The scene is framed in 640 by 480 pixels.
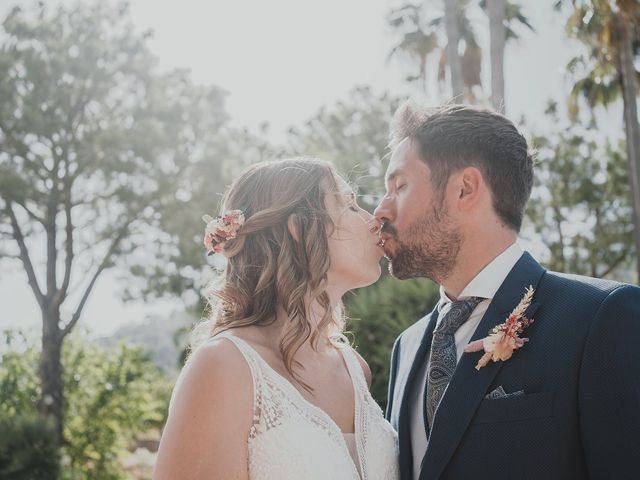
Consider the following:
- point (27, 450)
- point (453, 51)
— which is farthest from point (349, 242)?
point (27, 450)

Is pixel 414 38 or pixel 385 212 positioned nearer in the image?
pixel 385 212

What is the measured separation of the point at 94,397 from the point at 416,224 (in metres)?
16.5

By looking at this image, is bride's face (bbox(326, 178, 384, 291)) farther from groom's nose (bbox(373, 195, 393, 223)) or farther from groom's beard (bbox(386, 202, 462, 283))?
groom's beard (bbox(386, 202, 462, 283))

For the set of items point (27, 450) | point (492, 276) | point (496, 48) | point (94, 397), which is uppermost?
point (496, 48)

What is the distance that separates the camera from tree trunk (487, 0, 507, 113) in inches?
425

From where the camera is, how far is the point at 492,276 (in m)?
3.24

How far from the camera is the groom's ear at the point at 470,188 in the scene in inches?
132

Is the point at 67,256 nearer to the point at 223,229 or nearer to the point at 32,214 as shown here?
the point at 32,214

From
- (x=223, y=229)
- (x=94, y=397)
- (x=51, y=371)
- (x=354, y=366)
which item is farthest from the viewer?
(x=51, y=371)

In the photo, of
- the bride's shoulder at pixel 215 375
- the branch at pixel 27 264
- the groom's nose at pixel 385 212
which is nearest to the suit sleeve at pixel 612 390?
the groom's nose at pixel 385 212

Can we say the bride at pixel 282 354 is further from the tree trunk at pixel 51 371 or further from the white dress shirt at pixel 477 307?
the tree trunk at pixel 51 371

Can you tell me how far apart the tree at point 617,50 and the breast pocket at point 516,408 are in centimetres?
1281

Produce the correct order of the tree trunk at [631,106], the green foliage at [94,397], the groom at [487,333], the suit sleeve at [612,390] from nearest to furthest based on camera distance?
the suit sleeve at [612,390], the groom at [487,333], the tree trunk at [631,106], the green foliage at [94,397]

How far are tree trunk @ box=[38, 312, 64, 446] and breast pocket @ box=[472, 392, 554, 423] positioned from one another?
1634 cm
